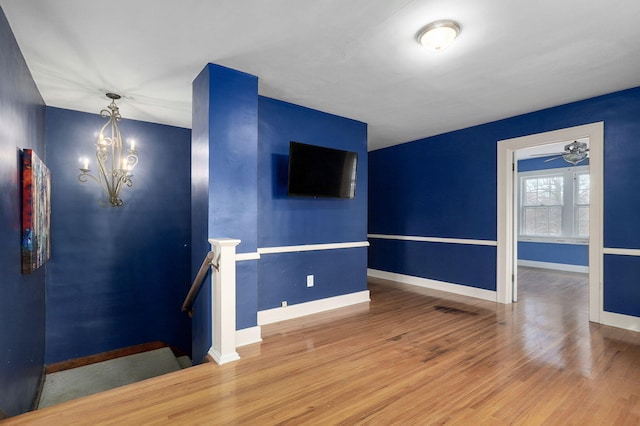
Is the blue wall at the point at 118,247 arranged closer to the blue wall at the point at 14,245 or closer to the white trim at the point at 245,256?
the blue wall at the point at 14,245

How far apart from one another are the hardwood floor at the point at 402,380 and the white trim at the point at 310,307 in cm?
14

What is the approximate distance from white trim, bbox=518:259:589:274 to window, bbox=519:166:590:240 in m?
0.60

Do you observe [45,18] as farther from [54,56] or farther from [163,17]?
[163,17]

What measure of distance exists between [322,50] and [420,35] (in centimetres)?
76

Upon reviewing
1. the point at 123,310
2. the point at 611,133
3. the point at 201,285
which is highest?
the point at 611,133

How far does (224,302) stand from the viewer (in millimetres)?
2516

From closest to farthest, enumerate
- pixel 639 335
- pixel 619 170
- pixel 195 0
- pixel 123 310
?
pixel 195 0 → pixel 639 335 → pixel 619 170 → pixel 123 310

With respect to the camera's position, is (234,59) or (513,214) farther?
(513,214)

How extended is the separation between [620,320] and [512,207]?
166 centimetres

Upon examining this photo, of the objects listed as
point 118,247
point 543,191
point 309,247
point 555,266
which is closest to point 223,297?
point 309,247

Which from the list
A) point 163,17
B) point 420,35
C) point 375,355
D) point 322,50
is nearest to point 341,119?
point 322,50

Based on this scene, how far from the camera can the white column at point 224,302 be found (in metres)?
2.49

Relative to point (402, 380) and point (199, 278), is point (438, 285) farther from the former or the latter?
point (199, 278)

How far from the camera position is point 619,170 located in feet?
11.0
